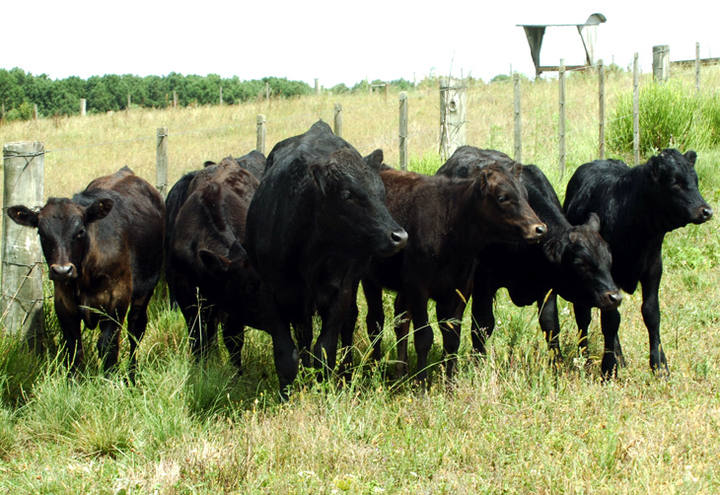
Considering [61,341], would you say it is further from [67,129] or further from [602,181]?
[67,129]

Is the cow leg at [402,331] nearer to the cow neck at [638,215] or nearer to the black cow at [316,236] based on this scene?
the black cow at [316,236]

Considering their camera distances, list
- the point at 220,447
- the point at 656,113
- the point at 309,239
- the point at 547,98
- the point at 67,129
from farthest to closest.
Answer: the point at 67,129
the point at 547,98
the point at 656,113
the point at 309,239
the point at 220,447

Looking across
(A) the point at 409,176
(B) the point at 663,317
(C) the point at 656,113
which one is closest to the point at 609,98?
(C) the point at 656,113

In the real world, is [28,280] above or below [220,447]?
above

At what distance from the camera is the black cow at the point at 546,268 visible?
19.1 feet

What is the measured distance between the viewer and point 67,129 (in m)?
30.4

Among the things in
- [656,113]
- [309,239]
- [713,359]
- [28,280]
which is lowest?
[713,359]

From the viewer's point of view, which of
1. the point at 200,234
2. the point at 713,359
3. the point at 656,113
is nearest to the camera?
the point at 713,359

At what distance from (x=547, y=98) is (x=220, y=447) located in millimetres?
20495

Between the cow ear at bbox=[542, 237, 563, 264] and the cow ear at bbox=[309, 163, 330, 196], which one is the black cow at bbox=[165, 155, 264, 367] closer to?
the cow ear at bbox=[309, 163, 330, 196]

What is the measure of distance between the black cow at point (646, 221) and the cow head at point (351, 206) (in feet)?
6.60

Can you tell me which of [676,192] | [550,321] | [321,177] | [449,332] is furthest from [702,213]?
[321,177]

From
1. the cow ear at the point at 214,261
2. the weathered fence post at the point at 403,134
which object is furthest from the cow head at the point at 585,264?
the weathered fence post at the point at 403,134

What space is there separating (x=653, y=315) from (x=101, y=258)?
431 centimetres
